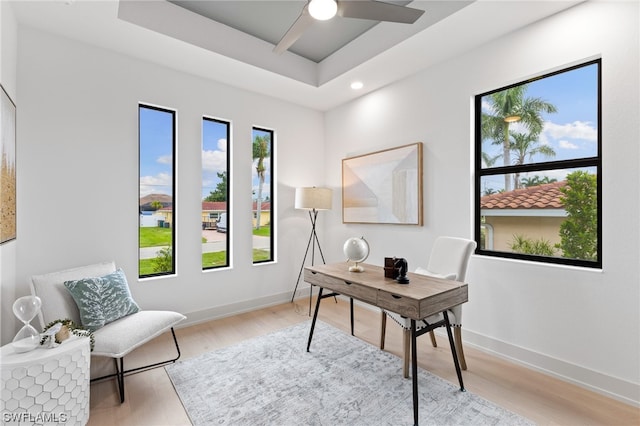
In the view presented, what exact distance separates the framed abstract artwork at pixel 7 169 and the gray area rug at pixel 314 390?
5.07ft

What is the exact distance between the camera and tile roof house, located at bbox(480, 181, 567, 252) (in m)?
2.36

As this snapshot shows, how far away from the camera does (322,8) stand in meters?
1.82

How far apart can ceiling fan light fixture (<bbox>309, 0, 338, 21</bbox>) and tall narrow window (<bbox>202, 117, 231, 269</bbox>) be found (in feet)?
6.92

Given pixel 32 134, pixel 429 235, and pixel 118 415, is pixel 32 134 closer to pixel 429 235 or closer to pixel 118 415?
pixel 118 415

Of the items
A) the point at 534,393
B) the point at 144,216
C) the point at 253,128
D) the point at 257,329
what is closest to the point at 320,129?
the point at 253,128

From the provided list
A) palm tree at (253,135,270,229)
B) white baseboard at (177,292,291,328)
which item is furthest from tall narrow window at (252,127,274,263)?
white baseboard at (177,292,291,328)

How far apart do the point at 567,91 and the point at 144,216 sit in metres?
4.05

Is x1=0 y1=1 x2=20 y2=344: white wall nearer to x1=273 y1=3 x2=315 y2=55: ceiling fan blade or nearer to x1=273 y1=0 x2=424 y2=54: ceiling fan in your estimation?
x1=273 y1=3 x2=315 y2=55: ceiling fan blade

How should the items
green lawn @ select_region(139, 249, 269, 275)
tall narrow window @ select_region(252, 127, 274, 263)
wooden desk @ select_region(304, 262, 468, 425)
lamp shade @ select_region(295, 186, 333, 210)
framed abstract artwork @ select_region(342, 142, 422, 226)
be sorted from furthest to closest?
1. tall narrow window @ select_region(252, 127, 274, 263)
2. lamp shade @ select_region(295, 186, 333, 210)
3. framed abstract artwork @ select_region(342, 142, 422, 226)
4. green lawn @ select_region(139, 249, 269, 275)
5. wooden desk @ select_region(304, 262, 468, 425)

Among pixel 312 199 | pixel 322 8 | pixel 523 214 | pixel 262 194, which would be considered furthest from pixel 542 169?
pixel 262 194

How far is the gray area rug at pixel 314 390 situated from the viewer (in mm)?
1803

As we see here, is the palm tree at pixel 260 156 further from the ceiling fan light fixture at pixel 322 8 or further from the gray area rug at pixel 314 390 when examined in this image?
the ceiling fan light fixture at pixel 322 8

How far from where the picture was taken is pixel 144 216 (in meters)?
3.13

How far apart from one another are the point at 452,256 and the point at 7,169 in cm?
345
